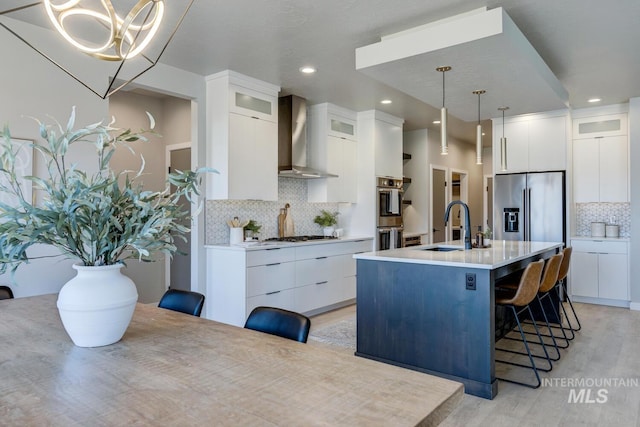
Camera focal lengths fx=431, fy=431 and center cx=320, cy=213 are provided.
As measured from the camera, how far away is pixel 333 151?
5.85 meters

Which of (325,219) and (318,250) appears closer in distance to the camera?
(318,250)

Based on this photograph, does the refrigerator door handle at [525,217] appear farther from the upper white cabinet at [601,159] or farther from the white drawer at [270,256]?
the white drawer at [270,256]

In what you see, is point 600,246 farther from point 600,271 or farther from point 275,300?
point 275,300

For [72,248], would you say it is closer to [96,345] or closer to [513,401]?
[96,345]

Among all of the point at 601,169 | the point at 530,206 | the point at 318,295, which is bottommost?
the point at 318,295

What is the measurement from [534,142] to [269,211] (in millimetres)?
3782

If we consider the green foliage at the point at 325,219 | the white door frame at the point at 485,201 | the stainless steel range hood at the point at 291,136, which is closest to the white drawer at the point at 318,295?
the green foliage at the point at 325,219

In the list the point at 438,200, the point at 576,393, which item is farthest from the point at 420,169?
the point at 576,393

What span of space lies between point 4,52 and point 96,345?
9.29ft

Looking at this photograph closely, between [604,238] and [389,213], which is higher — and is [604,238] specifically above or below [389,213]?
below

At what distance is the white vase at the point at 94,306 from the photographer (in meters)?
1.49

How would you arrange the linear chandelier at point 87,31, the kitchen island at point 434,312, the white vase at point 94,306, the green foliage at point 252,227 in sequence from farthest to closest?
the green foliage at point 252,227 → the linear chandelier at point 87,31 → the kitchen island at point 434,312 → the white vase at point 94,306

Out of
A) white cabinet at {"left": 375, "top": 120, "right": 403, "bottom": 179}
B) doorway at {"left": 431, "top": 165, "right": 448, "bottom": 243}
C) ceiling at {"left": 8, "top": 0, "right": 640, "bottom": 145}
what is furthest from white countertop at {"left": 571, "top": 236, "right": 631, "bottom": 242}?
white cabinet at {"left": 375, "top": 120, "right": 403, "bottom": 179}

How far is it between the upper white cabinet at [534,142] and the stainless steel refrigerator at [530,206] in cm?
15
